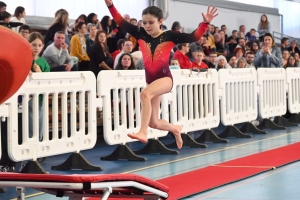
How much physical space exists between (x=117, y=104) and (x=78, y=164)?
0.97 metres

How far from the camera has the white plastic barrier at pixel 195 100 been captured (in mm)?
8117

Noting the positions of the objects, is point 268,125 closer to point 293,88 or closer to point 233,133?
point 293,88

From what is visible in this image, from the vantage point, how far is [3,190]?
5.30 m

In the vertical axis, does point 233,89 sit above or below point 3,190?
above

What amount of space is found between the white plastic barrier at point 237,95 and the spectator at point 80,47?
79.1 inches

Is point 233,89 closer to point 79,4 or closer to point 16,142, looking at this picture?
point 16,142

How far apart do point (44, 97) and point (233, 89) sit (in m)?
4.13

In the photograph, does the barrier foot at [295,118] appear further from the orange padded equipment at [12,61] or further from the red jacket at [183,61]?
the orange padded equipment at [12,61]

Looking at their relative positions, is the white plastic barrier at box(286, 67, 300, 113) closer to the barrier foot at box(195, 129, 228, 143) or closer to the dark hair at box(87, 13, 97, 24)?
the barrier foot at box(195, 129, 228, 143)

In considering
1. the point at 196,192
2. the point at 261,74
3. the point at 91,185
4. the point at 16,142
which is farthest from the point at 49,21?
the point at 91,185

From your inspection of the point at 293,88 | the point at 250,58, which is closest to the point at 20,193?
the point at 250,58

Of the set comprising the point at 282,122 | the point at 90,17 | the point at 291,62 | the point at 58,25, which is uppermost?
the point at 90,17

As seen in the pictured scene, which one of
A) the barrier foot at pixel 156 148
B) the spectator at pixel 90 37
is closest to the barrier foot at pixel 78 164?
the barrier foot at pixel 156 148

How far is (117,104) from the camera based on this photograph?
7098 mm
